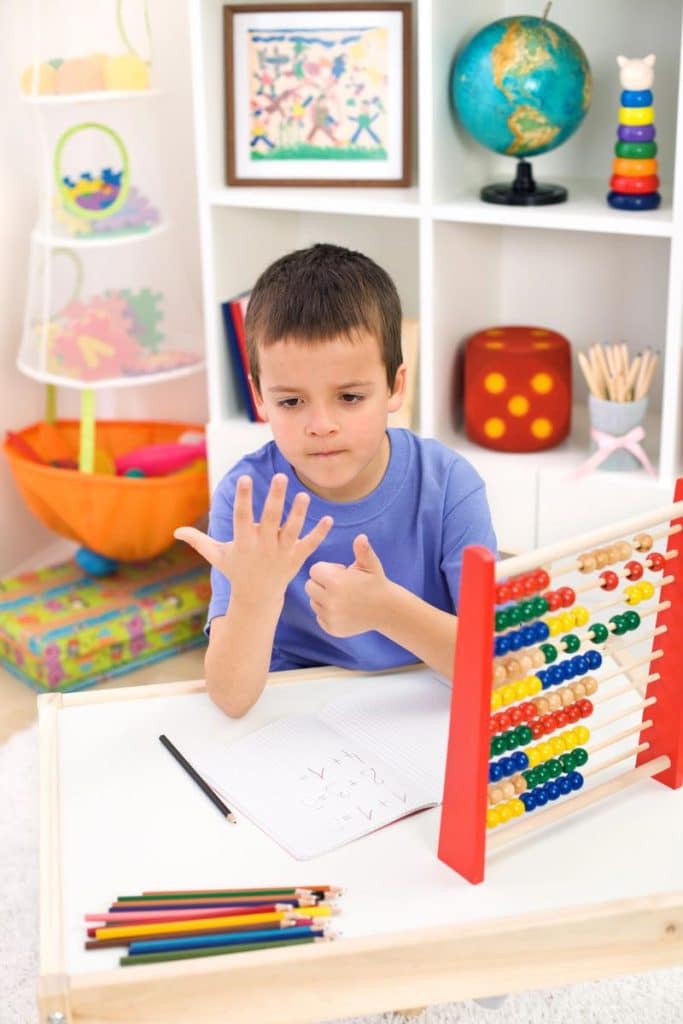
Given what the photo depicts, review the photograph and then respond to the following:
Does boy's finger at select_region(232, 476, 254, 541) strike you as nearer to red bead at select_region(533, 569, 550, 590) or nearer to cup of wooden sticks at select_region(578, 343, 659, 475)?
red bead at select_region(533, 569, 550, 590)

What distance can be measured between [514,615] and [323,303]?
45 cm

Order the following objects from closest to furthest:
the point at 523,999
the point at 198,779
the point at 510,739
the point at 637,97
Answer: the point at 510,739
the point at 198,779
the point at 523,999
the point at 637,97

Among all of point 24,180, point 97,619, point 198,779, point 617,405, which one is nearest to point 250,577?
point 198,779

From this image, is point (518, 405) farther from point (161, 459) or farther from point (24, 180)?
point (24, 180)

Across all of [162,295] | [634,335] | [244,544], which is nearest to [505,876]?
[244,544]

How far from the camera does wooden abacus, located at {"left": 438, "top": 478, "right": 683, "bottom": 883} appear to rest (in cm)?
100

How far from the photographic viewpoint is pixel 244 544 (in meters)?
1.16

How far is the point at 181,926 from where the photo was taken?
3.19 ft

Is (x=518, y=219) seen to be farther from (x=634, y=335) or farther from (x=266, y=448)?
(x=266, y=448)

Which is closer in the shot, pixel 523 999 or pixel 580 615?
pixel 580 615

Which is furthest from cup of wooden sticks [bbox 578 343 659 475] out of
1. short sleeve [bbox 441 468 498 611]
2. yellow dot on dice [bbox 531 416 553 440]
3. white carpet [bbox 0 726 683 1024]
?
white carpet [bbox 0 726 683 1024]

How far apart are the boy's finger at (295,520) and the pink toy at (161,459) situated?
1.65 m

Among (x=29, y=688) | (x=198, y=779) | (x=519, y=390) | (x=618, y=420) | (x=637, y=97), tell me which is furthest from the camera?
(x=29, y=688)

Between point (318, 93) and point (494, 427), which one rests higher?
point (318, 93)
